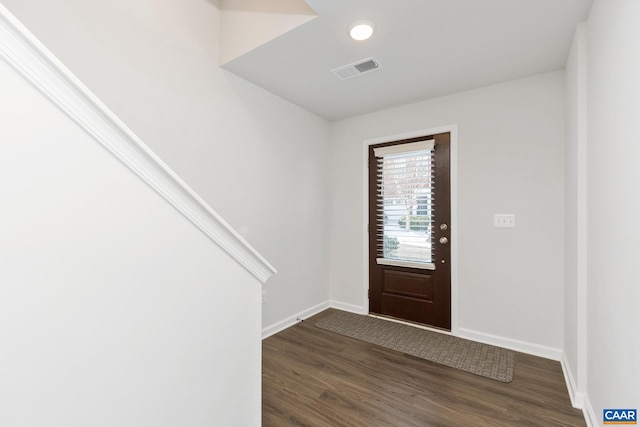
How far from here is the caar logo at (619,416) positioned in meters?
1.12

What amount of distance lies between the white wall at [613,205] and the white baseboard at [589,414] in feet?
0.13

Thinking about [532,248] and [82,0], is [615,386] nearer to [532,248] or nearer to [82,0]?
[532,248]

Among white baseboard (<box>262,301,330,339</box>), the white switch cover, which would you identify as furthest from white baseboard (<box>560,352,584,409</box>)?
white baseboard (<box>262,301,330,339</box>)

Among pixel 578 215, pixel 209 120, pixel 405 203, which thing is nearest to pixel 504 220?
pixel 578 215

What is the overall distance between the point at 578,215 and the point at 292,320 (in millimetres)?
2631

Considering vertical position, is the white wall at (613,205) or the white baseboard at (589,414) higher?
the white wall at (613,205)

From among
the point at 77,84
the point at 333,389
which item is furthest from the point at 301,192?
the point at 77,84

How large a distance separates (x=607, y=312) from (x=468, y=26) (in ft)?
6.04

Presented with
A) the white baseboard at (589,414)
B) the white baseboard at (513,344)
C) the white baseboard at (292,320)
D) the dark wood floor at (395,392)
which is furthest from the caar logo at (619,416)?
the white baseboard at (292,320)

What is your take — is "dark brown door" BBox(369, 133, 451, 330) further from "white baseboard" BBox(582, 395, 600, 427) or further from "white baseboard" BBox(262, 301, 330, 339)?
"white baseboard" BBox(582, 395, 600, 427)

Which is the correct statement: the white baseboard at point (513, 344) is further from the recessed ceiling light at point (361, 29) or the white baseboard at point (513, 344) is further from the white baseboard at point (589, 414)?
the recessed ceiling light at point (361, 29)

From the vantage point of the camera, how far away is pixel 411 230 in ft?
10.4

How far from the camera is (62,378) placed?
0.86 meters

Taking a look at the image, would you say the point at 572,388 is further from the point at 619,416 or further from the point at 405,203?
the point at 405,203
